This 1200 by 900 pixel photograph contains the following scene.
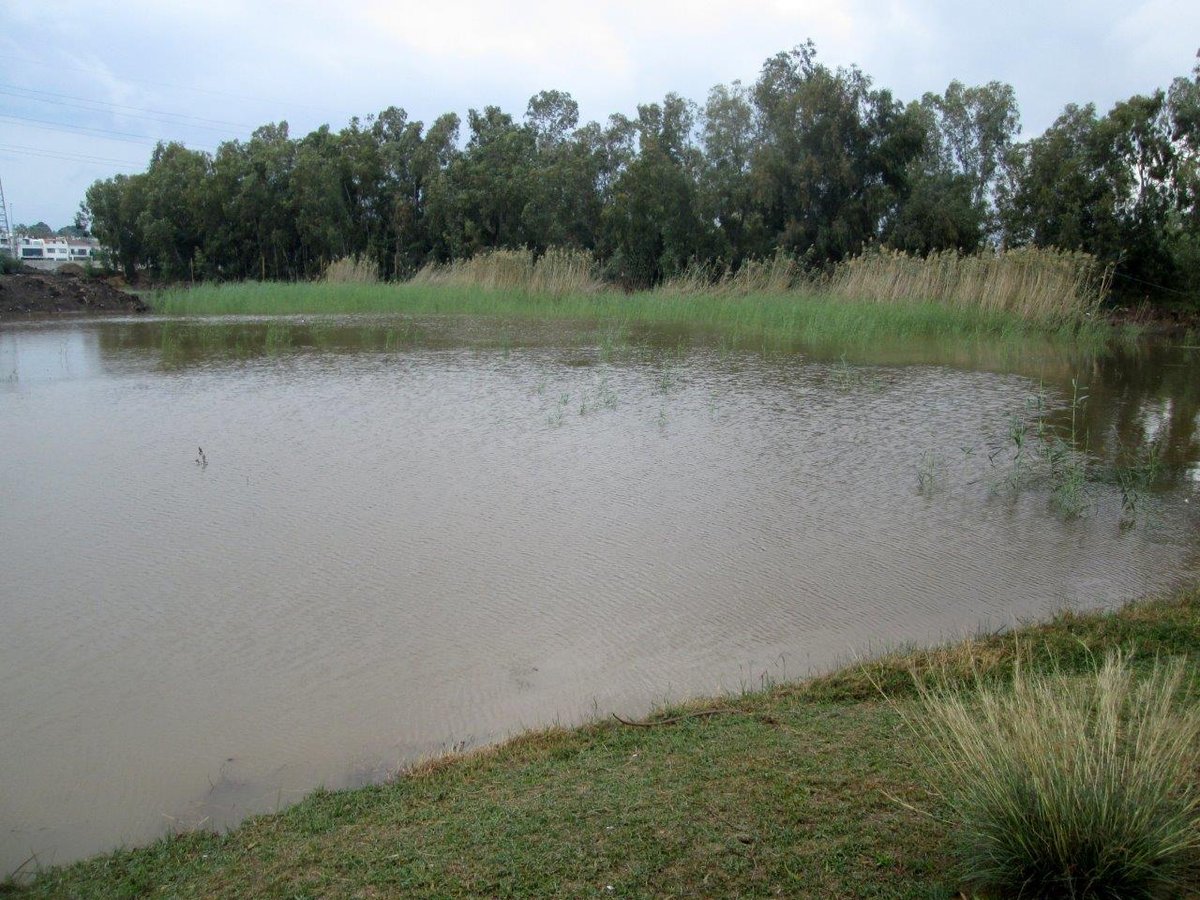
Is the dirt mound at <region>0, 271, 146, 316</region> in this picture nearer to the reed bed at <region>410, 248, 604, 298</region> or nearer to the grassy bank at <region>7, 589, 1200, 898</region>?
the reed bed at <region>410, 248, 604, 298</region>

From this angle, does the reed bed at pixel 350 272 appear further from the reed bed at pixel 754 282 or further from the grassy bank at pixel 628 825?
the grassy bank at pixel 628 825

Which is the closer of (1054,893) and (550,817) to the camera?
(1054,893)

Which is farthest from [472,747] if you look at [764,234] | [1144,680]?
[764,234]

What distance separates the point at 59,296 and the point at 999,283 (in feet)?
77.2

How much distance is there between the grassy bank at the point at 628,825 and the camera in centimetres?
259

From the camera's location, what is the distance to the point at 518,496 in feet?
23.9

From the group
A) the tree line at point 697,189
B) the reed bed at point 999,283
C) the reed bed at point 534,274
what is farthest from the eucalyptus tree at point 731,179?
the reed bed at point 999,283

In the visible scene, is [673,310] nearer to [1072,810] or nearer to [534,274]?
[534,274]

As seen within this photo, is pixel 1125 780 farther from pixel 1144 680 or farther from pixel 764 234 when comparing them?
pixel 764 234

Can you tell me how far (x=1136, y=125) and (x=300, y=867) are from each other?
2328 cm

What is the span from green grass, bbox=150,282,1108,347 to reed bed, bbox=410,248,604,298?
51 cm

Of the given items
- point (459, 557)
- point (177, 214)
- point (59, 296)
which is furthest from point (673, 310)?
point (177, 214)

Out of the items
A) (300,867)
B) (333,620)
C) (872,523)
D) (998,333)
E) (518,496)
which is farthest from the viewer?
(998,333)

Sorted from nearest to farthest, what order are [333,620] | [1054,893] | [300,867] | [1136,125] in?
[1054,893] < [300,867] < [333,620] < [1136,125]
